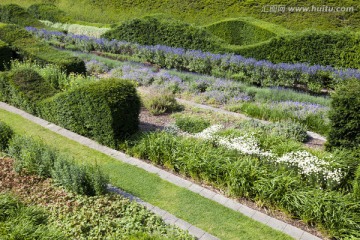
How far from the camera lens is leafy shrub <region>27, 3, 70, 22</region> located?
25.6 m

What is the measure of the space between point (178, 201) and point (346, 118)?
12.1ft

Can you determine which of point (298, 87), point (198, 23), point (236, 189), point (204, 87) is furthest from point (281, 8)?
point (236, 189)

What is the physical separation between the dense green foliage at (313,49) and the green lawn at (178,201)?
31.2 ft

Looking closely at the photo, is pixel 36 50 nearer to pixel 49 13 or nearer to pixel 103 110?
pixel 103 110

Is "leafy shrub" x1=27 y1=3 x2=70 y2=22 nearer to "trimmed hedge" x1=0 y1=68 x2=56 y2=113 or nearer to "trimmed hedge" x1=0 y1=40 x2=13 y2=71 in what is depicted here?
"trimmed hedge" x1=0 y1=40 x2=13 y2=71

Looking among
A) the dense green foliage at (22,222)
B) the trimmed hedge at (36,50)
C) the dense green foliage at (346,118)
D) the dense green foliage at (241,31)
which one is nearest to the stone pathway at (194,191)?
the dense green foliage at (22,222)

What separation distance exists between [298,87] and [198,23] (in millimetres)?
10315

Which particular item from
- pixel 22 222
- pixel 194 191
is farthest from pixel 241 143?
pixel 22 222

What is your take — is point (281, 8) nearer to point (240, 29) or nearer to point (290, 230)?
point (240, 29)

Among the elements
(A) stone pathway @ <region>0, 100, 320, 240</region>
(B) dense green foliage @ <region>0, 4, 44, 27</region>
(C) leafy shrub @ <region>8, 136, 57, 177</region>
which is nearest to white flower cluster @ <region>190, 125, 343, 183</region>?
(A) stone pathway @ <region>0, 100, 320, 240</region>

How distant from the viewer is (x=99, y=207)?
17.8ft

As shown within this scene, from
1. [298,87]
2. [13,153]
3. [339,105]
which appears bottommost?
[298,87]

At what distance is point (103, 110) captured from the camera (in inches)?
293

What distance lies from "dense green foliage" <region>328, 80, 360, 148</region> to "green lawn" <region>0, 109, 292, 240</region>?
2.81 m
